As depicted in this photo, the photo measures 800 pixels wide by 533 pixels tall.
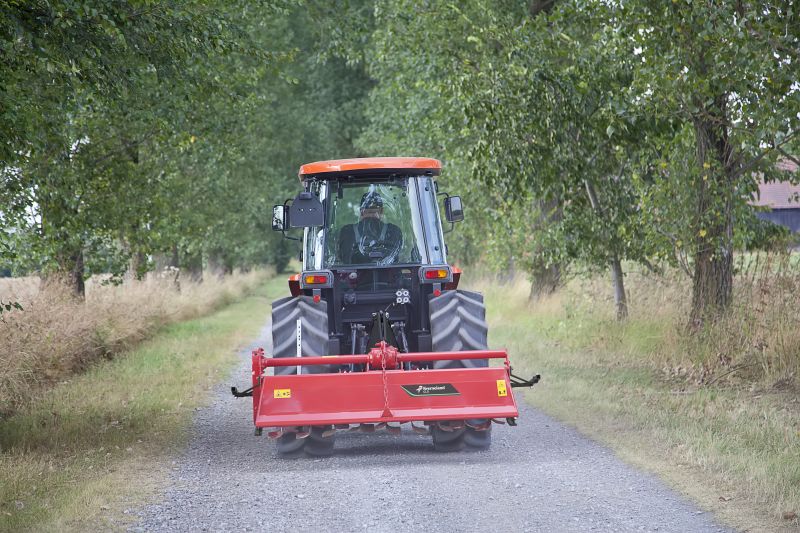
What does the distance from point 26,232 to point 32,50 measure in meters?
5.04

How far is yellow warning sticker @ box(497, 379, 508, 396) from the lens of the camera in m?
8.86

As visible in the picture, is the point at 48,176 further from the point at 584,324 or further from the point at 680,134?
the point at 584,324

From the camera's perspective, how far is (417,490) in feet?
24.7

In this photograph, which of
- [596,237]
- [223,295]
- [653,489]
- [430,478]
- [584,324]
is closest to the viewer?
[653,489]

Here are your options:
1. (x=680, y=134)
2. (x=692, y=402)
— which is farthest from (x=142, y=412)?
(x=680, y=134)

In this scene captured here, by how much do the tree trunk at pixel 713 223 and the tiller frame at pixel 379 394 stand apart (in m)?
4.98

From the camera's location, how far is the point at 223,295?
33.0 meters

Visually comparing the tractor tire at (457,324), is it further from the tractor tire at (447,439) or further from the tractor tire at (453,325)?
the tractor tire at (447,439)

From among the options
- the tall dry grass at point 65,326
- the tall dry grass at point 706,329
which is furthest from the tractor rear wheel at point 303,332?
the tall dry grass at point 706,329

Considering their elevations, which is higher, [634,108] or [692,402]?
[634,108]

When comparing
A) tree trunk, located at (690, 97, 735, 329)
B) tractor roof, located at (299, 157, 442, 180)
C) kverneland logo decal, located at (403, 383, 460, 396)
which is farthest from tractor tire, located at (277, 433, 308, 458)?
tree trunk, located at (690, 97, 735, 329)

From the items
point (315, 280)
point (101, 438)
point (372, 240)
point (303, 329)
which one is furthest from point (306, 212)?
point (101, 438)

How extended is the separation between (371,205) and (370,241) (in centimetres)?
35

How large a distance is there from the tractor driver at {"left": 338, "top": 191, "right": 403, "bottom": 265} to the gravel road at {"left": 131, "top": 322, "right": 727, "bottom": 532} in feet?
5.52
